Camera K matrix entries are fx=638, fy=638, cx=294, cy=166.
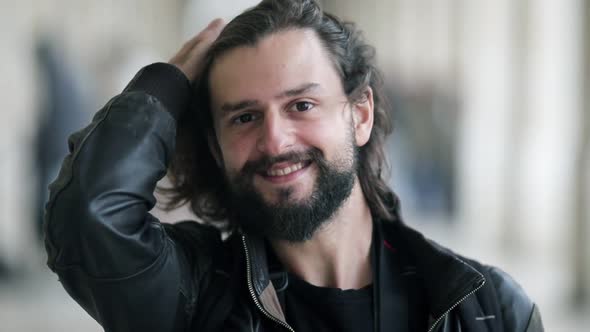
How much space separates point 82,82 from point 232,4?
2.56m

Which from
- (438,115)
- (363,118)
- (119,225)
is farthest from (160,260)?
(438,115)

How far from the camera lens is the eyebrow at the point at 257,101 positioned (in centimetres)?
152

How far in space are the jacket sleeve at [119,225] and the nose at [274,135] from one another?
215 mm

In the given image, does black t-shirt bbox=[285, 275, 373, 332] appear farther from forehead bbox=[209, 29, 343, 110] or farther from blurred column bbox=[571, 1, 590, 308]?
blurred column bbox=[571, 1, 590, 308]

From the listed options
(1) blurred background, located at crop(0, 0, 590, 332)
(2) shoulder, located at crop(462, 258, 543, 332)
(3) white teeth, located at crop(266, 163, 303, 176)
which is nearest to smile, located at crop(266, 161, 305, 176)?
(3) white teeth, located at crop(266, 163, 303, 176)

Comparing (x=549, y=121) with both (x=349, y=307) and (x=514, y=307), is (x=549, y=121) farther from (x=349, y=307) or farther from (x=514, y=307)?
(x=349, y=307)

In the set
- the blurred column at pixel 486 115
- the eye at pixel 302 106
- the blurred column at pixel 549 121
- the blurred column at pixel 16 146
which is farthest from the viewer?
the blurred column at pixel 486 115

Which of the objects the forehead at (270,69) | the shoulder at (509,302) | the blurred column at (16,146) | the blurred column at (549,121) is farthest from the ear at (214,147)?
the blurred column at (549,121)

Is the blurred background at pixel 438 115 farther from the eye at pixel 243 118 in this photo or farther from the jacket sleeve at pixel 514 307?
Result: the jacket sleeve at pixel 514 307

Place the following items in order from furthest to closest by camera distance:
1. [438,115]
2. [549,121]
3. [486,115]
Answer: [486,115] < [438,115] < [549,121]

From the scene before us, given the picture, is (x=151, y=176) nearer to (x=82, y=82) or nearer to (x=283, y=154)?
(x=283, y=154)

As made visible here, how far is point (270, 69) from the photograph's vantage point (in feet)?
5.04

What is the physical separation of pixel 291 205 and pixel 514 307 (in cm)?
58

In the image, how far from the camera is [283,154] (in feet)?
4.88
